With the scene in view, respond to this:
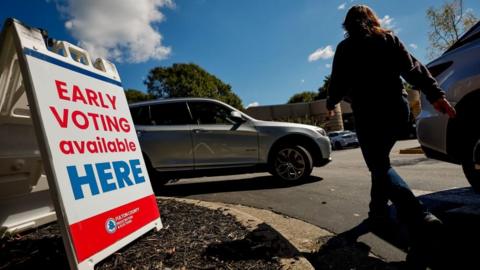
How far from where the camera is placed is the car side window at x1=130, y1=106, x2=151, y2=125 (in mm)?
5531

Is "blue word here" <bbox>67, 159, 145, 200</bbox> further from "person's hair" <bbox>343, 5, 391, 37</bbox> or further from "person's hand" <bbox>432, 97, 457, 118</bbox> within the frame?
"person's hand" <bbox>432, 97, 457, 118</bbox>

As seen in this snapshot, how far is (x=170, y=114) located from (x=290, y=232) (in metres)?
3.53

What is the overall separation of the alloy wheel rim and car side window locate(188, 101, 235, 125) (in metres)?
1.05

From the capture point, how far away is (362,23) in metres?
2.33

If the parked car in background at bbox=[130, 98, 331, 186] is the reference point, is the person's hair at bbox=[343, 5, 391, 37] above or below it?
above

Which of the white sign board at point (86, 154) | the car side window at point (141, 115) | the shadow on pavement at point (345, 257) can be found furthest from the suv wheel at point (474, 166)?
the car side window at point (141, 115)

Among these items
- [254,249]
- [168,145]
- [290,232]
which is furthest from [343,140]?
[254,249]

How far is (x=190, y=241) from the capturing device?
2.17m

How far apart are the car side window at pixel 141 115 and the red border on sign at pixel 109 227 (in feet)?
11.0

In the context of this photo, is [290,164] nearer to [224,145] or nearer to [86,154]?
[224,145]

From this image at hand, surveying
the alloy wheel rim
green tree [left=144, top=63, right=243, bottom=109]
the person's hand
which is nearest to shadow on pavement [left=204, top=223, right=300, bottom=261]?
the person's hand

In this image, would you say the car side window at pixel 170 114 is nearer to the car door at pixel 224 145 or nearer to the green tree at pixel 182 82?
the car door at pixel 224 145

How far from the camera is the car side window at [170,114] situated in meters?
5.47

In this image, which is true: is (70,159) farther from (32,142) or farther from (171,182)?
(171,182)
